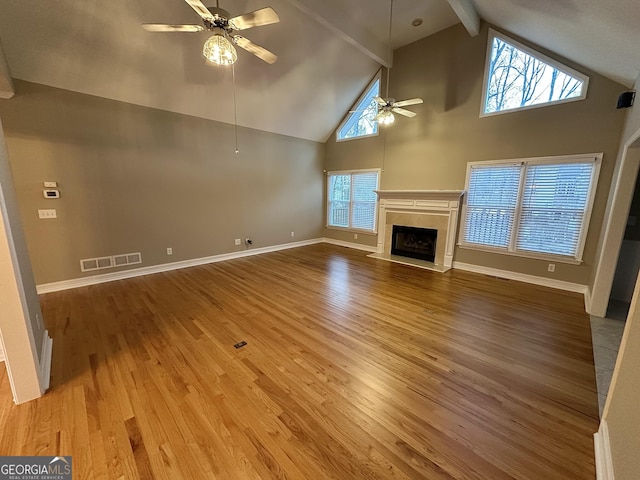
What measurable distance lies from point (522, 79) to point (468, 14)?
1376mm

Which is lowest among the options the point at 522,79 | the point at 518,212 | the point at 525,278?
the point at 525,278

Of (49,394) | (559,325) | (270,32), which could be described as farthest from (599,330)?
(270,32)

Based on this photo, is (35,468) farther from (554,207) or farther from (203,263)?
(554,207)

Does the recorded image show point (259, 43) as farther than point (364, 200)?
Answer: No

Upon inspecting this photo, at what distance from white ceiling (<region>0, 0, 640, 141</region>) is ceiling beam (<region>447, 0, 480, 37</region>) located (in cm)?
2

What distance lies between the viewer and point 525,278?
4246mm

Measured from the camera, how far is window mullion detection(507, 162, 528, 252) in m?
4.12

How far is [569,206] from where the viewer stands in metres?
3.81

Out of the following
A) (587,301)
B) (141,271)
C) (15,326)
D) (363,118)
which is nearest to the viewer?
(15,326)

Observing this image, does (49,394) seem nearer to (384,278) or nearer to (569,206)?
(384,278)

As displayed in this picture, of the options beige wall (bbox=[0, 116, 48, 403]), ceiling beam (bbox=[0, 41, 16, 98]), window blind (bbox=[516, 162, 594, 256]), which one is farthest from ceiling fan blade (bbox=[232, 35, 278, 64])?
window blind (bbox=[516, 162, 594, 256])

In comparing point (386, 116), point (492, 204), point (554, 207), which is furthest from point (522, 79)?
point (386, 116)

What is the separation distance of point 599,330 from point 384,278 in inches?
101

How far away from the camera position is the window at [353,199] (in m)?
6.33
